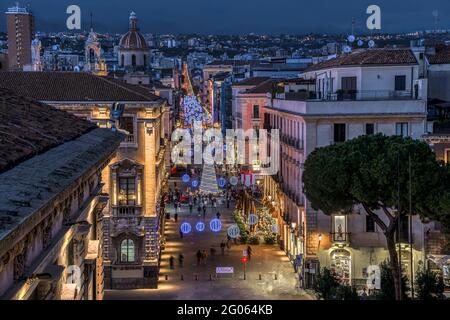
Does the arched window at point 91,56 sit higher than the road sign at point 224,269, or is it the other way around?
the arched window at point 91,56

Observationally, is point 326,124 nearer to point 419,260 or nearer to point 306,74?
point 419,260

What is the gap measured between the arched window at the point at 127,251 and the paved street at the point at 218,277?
4.85 ft

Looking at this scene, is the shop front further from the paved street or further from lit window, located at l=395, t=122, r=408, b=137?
lit window, located at l=395, t=122, r=408, b=137

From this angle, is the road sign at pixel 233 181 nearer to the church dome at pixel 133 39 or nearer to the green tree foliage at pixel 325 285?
the church dome at pixel 133 39

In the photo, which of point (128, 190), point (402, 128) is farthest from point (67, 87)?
point (402, 128)

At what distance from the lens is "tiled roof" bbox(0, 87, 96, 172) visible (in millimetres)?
10058

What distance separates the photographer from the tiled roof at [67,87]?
120ft

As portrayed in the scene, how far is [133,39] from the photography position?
10781cm

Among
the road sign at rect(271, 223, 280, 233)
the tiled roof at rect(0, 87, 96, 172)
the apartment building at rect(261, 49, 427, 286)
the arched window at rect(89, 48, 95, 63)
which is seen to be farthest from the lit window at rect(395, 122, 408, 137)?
the arched window at rect(89, 48, 95, 63)

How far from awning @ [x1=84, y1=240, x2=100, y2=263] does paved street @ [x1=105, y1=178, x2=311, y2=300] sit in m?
14.3

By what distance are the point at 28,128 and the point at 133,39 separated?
96.7 metres

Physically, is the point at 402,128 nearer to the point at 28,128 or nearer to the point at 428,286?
the point at 428,286

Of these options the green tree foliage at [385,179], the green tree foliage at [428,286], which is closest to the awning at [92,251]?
the green tree foliage at [385,179]

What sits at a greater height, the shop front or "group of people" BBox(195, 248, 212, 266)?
the shop front
